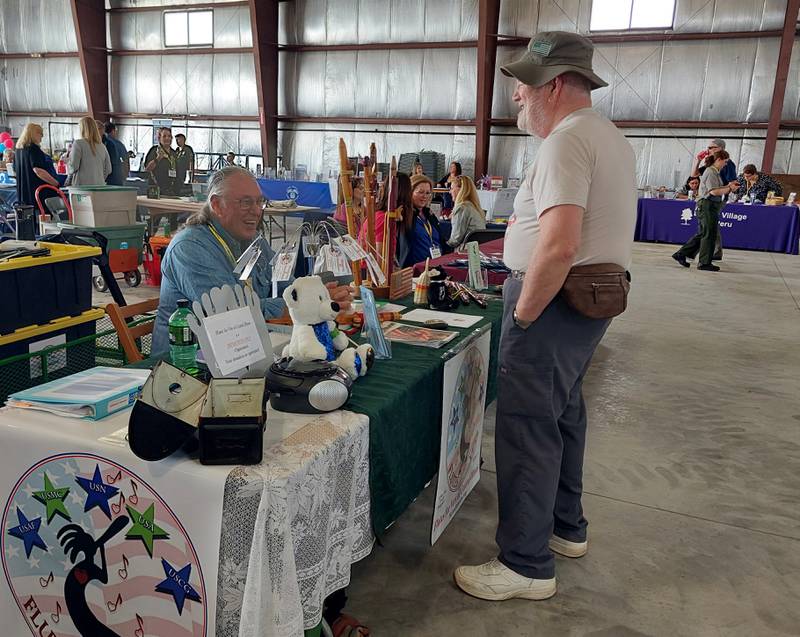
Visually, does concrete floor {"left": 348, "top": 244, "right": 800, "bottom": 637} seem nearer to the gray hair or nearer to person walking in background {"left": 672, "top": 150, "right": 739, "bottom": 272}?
the gray hair

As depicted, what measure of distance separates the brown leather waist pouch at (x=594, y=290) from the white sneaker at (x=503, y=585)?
784 millimetres

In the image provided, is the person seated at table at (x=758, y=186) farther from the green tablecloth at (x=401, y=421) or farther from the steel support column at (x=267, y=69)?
the green tablecloth at (x=401, y=421)

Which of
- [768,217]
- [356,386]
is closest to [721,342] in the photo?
[356,386]

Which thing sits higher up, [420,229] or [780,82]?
[780,82]

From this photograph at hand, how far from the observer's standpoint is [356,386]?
64.9 inches

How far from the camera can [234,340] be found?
1.39m

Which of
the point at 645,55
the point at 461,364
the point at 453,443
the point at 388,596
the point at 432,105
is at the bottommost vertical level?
the point at 388,596

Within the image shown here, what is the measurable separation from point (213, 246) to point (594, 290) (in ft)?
3.77

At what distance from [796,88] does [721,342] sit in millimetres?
7343

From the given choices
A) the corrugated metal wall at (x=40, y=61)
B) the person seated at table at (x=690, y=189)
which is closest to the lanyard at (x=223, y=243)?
the person seated at table at (x=690, y=189)

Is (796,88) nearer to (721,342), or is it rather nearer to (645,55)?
(645,55)

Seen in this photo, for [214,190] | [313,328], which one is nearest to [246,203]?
[214,190]

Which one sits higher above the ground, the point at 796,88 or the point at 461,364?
the point at 796,88

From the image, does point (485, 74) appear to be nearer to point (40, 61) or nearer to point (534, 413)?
point (534, 413)
